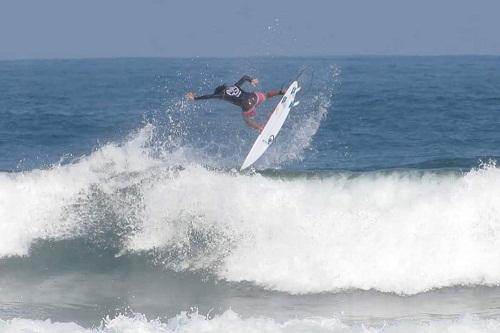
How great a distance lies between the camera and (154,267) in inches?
576

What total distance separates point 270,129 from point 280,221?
90.3 inches

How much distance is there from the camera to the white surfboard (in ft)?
53.4

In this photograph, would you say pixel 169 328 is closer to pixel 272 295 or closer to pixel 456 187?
pixel 272 295

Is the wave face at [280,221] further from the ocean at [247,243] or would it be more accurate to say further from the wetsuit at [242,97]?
the wetsuit at [242,97]

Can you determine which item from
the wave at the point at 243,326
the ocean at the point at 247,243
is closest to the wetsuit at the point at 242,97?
the ocean at the point at 247,243

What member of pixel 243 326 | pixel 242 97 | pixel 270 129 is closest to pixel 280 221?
pixel 270 129

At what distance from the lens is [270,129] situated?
1636cm

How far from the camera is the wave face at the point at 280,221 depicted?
13.8 m

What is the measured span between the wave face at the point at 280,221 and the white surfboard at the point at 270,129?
0.37 meters

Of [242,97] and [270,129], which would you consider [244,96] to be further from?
[270,129]

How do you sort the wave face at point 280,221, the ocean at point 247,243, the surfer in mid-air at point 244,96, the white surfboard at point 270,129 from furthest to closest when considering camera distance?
1. the white surfboard at point 270,129
2. the surfer in mid-air at point 244,96
3. the wave face at point 280,221
4. the ocean at point 247,243

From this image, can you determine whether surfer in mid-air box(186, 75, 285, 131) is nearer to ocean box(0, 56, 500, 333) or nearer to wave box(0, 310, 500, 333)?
ocean box(0, 56, 500, 333)

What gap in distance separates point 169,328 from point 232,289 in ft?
10.0

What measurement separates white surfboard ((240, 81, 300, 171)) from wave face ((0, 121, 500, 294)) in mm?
373
